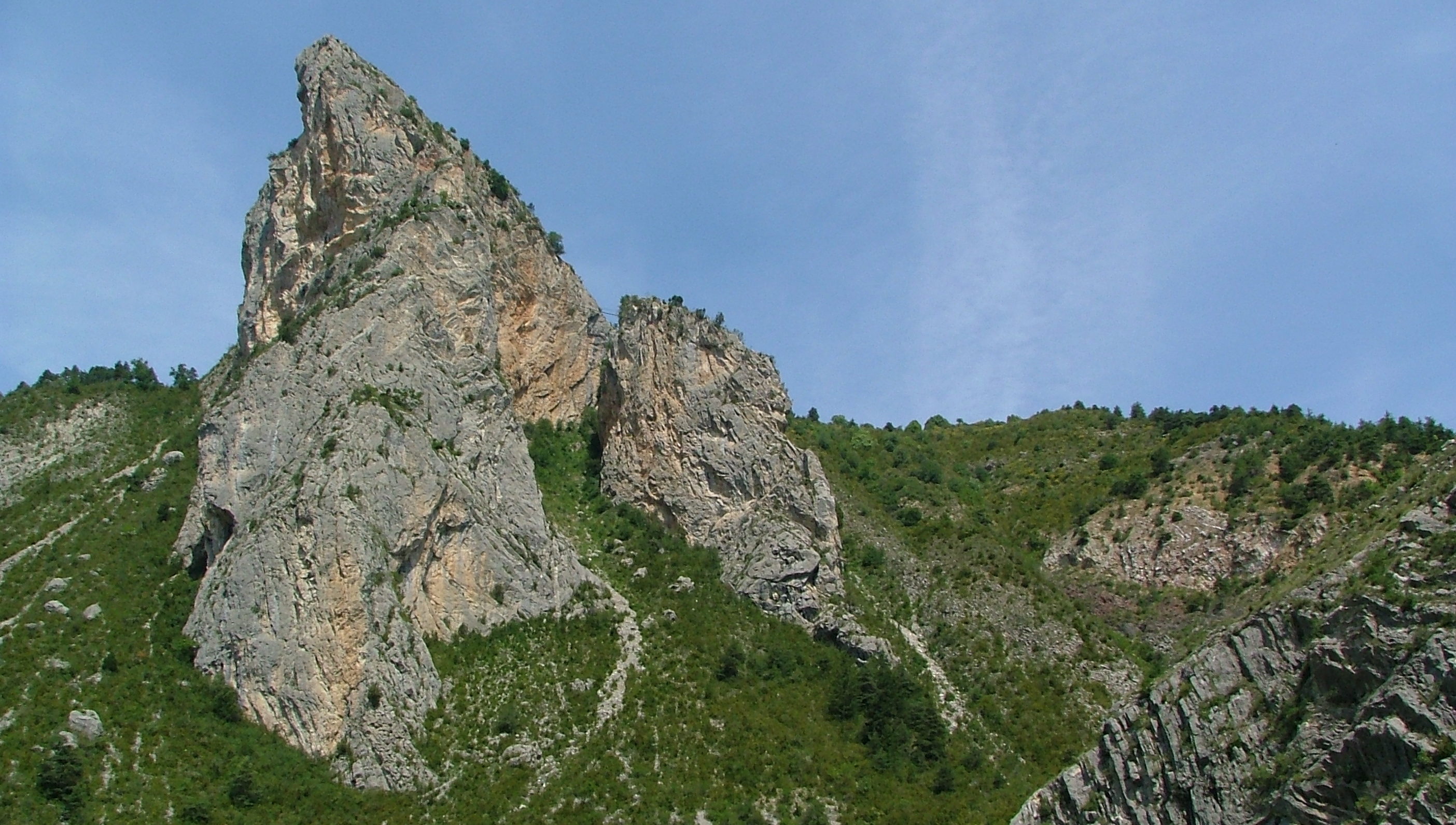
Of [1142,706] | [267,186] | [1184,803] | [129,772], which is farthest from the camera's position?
[267,186]

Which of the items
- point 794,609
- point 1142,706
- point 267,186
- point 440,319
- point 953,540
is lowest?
point 1142,706

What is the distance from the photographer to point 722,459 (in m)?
58.7

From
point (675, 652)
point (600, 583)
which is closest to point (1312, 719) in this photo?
point (675, 652)

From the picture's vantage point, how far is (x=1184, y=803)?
3100 cm

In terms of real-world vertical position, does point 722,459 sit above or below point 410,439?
above

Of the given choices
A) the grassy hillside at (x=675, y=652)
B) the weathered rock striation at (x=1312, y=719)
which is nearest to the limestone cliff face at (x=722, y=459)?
the grassy hillside at (x=675, y=652)

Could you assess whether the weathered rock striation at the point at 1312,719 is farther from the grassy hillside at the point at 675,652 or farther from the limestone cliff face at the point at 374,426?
the limestone cliff face at the point at 374,426

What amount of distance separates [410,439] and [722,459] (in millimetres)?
15735

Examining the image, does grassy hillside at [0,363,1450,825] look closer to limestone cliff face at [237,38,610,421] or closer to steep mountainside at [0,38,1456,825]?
steep mountainside at [0,38,1456,825]

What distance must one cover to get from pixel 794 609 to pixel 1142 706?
801 inches

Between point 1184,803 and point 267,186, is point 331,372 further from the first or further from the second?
point 1184,803

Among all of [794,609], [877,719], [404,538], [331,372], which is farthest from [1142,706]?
[331,372]

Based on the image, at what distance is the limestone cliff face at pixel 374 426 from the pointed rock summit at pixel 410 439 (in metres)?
0.11

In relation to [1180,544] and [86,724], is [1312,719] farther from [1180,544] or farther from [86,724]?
[86,724]
